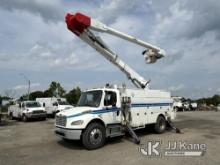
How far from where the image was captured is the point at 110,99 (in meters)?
10.9

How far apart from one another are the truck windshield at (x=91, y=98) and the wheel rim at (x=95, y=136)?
1170 mm

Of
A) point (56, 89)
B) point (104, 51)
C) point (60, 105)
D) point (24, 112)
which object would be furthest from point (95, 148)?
point (56, 89)

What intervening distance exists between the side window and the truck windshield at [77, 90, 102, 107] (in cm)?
29

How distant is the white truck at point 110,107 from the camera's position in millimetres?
9570

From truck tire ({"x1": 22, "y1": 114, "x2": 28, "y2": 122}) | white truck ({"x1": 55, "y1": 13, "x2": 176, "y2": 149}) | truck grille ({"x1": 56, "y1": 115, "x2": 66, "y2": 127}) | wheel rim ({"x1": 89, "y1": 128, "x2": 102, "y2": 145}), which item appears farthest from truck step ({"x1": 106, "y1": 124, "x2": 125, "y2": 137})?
truck tire ({"x1": 22, "y1": 114, "x2": 28, "y2": 122})

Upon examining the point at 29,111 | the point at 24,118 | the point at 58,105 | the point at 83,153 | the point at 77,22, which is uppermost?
the point at 77,22

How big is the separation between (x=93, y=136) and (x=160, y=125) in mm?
5170

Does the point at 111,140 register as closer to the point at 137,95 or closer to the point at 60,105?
the point at 137,95

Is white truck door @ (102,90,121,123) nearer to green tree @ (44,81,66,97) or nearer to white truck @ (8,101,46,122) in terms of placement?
white truck @ (8,101,46,122)

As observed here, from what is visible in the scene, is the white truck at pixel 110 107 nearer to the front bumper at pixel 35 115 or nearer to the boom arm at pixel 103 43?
the boom arm at pixel 103 43

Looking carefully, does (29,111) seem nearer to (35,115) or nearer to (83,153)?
(35,115)

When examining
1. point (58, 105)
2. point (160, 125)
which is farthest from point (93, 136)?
point (58, 105)

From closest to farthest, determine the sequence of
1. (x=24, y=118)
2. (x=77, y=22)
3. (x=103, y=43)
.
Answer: (x=77, y=22) < (x=103, y=43) < (x=24, y=118)

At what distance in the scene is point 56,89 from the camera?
6269 centimetres
